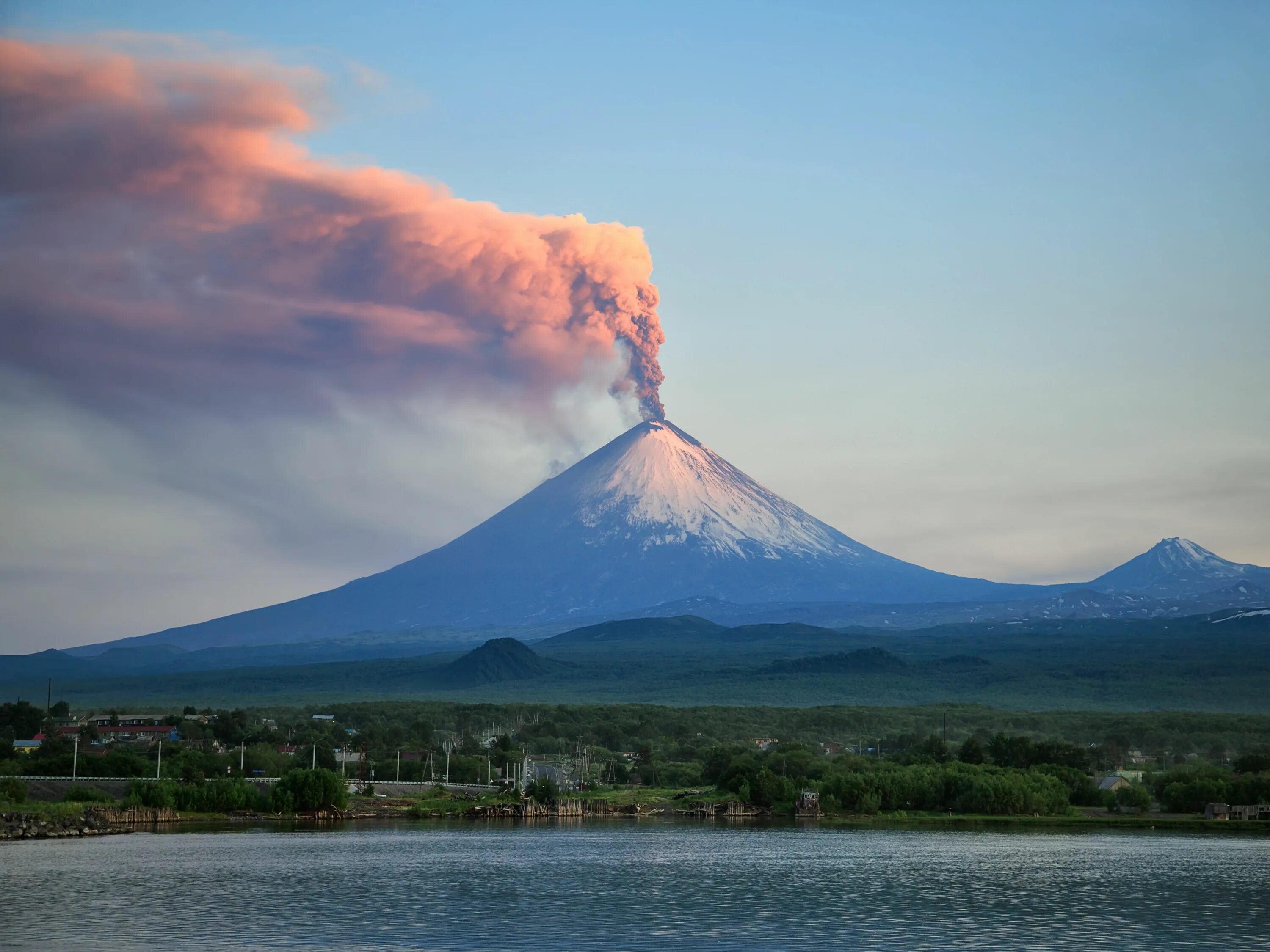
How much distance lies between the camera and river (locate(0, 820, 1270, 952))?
3734 centimetres

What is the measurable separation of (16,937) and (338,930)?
7.53 meters

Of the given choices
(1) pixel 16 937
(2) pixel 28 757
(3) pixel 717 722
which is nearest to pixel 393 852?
(1) pixel 16 937

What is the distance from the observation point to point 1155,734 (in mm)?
151250

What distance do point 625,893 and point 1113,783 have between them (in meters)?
65.0

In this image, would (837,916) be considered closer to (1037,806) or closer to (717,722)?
(1037,806)

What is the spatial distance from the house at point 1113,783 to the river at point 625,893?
22.7 m

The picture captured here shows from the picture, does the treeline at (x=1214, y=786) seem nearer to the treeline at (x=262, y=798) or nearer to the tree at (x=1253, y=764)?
the tree at (x=1253, y=764)

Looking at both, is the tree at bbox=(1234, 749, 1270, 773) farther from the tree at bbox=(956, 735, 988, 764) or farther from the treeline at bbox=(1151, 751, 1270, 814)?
the tree at bbox=(956, 735, 988, 764)

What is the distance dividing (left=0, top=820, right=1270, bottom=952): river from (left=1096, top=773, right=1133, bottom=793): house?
74.6 feet

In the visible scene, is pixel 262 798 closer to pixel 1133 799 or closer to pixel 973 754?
pixel 973 754

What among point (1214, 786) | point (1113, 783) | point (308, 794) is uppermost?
point (308, 794)

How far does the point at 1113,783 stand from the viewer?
103562 millimetres

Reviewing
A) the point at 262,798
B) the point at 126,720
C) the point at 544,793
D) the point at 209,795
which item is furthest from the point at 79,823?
the point at 126,720

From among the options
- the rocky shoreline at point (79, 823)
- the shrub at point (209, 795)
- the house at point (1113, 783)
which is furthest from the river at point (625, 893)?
the house at point (1113, 783)
